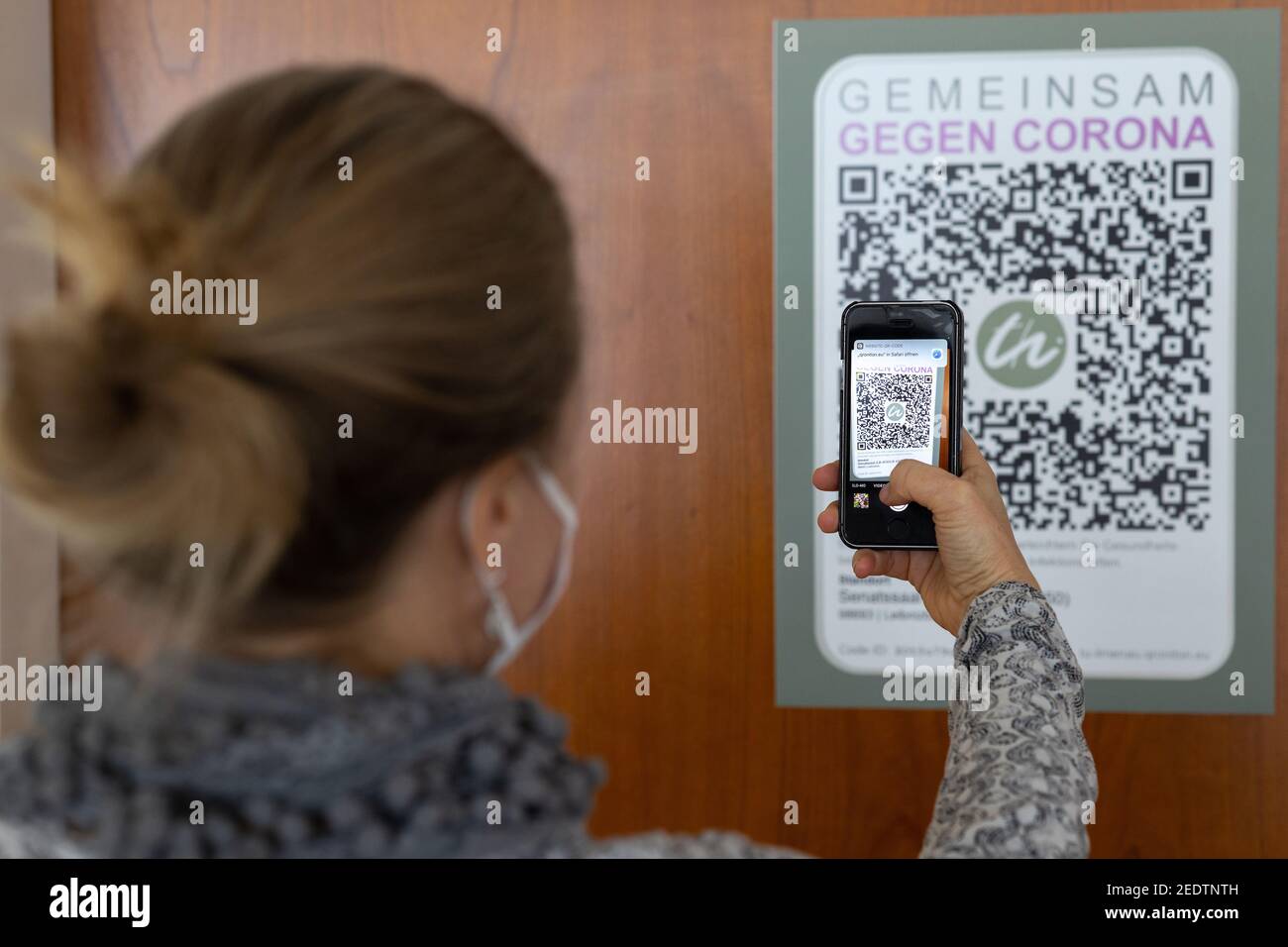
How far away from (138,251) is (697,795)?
0.85 meters

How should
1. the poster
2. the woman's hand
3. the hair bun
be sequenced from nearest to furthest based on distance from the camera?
the hair bun → the woman's hand → the poster

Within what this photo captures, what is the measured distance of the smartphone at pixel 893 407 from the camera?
80 centimetres

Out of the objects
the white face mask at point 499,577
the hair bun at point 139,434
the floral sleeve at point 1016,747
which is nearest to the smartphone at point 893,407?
the floral sleeve at point 1016,747

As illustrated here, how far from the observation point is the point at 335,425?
0.42 m

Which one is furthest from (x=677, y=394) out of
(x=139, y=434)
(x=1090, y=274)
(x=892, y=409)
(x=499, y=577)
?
(x=139, y=434)

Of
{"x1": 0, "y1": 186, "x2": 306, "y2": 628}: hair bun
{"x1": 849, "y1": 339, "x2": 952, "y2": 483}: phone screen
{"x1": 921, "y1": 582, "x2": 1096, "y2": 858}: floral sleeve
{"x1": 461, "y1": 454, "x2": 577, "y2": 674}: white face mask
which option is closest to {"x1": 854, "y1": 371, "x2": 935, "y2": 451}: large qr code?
{"x1": 849, "y1": 339, "x2": 952, "y2": 483}: phone screen

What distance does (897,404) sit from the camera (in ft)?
2.66

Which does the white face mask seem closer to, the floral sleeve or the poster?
the floral sleeve

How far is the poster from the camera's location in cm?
102

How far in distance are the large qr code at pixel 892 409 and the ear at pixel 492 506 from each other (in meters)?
0.40

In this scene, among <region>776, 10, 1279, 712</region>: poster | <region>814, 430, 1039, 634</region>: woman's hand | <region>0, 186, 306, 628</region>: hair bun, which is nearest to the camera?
<region>0, 186, 306, 628</region>: hair bun

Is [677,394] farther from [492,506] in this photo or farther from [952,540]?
[492,506]

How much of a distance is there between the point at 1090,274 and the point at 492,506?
77 centimetres
